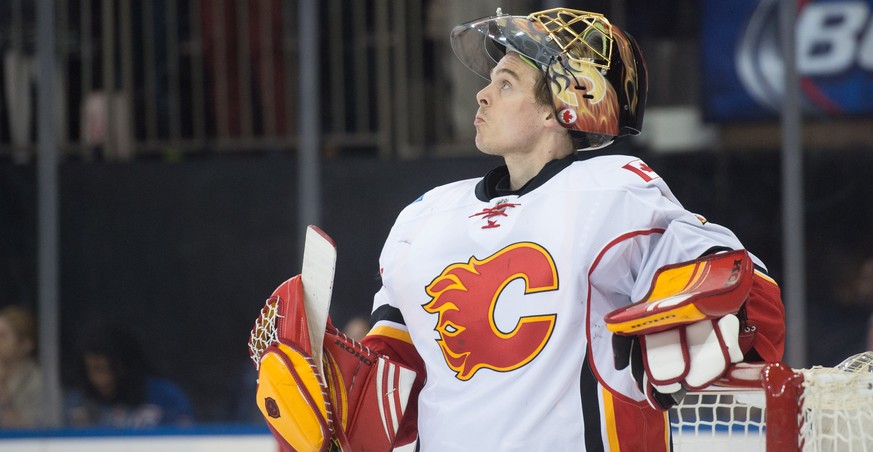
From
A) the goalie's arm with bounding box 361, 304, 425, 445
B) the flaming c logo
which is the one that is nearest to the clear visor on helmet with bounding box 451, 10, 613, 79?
the flaming c logo

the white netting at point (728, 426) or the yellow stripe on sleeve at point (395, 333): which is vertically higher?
the yellow stripe on sleeve at point (395, 333)

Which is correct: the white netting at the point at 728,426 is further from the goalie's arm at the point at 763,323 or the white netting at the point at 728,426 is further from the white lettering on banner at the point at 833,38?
the white lettering on banner at the point at 833,38

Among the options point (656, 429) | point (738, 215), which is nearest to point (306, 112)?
point (738, 215)

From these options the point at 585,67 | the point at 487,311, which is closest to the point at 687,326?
the point at 487,311

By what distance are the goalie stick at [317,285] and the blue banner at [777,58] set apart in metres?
2.45

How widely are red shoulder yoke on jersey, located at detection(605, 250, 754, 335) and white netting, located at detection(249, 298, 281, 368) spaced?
51 cm

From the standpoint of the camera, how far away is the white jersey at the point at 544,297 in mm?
1412

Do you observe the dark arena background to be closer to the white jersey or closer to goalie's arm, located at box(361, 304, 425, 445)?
goalie's arm, located at box(361, 304, 425, 445)

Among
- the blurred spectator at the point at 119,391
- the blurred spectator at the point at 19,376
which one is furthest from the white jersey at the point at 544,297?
the blurred spectator at the point at 19,376

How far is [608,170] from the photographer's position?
1.47 m

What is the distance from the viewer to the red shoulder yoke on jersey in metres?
1.25

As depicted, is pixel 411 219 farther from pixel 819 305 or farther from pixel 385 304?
pixel 819 305

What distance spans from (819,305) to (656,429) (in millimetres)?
2455

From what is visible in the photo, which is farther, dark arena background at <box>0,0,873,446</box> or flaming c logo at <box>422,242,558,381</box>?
dark arena background at <box>0,0,873,446</box>
